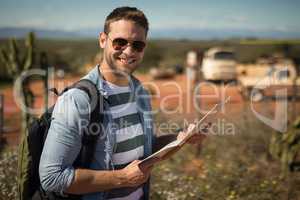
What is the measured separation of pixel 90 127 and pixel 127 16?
1.86ft

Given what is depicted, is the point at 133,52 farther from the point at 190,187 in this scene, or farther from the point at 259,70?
the point at 259,70

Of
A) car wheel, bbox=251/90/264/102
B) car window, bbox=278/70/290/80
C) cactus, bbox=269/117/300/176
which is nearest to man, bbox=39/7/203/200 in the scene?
cactus, bbox=269/117/300/176

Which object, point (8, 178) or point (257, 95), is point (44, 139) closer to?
point (8, 178)

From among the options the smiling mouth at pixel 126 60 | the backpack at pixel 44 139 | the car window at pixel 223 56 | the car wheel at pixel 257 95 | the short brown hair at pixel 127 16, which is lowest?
the car wheel at pixel 257 95

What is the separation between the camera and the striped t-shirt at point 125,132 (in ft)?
6.57

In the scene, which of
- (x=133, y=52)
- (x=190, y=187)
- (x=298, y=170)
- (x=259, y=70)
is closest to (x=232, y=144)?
(x=298, y=170)

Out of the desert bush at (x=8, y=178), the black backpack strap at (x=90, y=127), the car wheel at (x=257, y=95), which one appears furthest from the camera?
the car wheel at (x=257, y=95)

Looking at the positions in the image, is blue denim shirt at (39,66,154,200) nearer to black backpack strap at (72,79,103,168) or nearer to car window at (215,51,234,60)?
black backpack strap at (72,79,103,168)

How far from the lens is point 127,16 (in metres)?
1.93

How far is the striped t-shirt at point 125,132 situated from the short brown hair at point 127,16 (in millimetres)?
327

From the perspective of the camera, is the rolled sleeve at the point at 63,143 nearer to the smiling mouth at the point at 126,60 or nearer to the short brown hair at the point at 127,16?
the smiling mouth at the point at 126,60

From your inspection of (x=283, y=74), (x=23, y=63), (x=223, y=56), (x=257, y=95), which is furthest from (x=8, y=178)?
(x=223, y=56)

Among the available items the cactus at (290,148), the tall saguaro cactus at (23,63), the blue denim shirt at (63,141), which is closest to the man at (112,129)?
the blue denim shirt at (63,141)

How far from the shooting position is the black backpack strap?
1837mm
